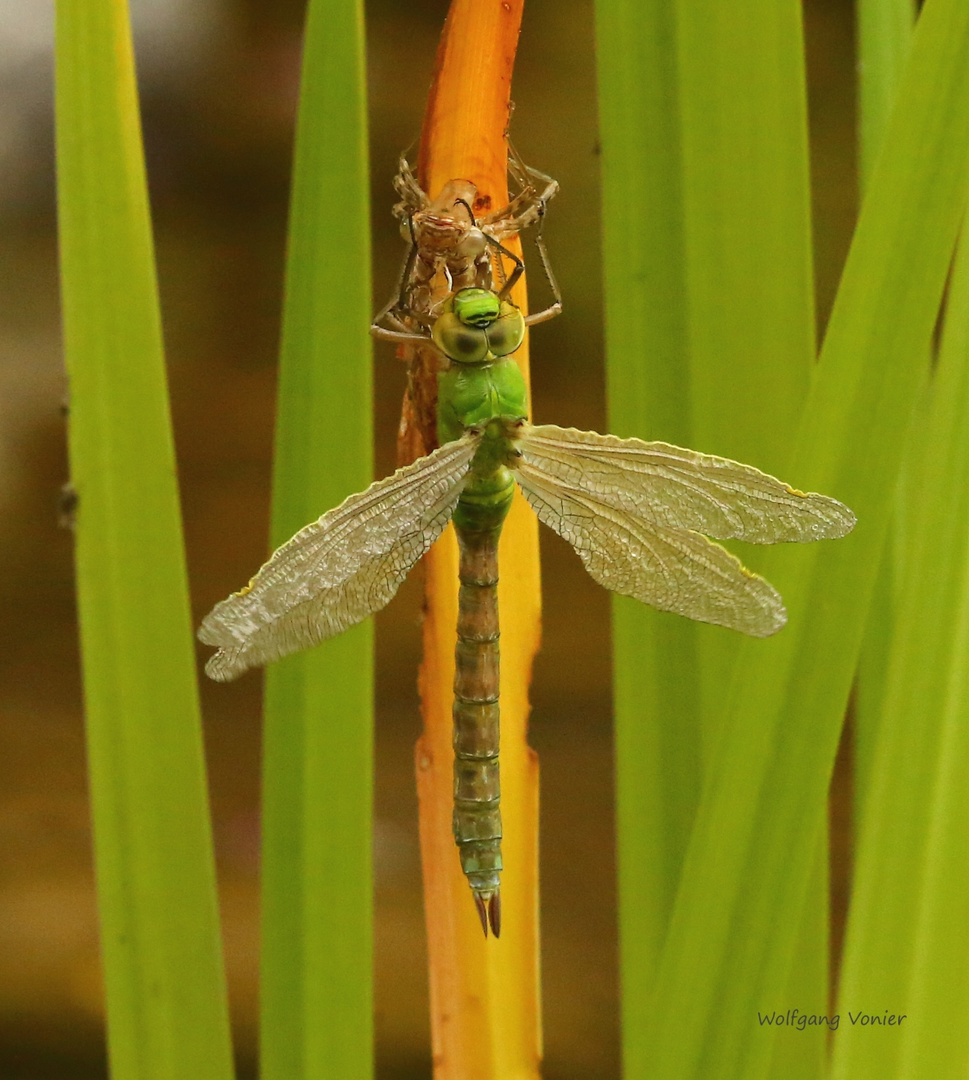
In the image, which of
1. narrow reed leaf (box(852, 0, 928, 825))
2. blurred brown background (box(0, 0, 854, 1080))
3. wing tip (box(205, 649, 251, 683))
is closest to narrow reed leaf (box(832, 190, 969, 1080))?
narrow reed leaf (box(852, 0, 928, 825))

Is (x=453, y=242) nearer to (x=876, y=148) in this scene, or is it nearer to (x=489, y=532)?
(x=489, y=532)

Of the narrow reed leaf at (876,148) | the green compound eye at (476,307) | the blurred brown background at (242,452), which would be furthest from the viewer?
the blurred brown background at (242,452)

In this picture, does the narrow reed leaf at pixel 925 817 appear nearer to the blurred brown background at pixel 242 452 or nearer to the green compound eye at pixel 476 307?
the green compound eye at pixel 476 307

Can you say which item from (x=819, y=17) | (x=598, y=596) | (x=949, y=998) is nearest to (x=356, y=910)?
(x=949, y=998)

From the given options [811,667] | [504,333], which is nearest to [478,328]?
[504,333]

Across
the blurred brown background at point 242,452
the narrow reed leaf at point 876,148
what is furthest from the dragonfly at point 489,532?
the blurred brown background at point 242,452

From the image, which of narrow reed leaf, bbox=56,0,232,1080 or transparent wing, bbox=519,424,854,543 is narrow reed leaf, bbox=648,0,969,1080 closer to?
transparent wing, bbox=519,424,854,543
